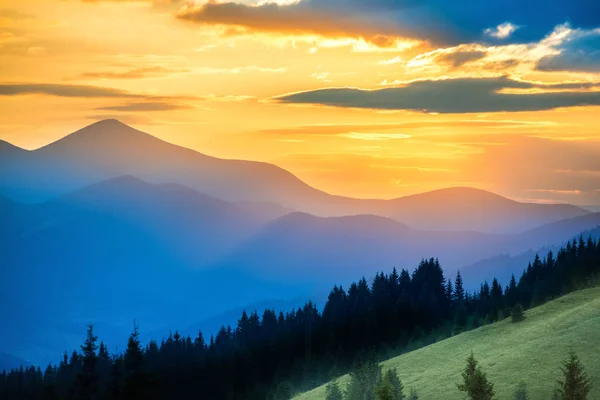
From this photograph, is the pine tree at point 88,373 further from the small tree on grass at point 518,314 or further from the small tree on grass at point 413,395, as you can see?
the small tree on grass at point 518,314

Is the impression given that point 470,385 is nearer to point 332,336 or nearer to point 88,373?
point 88,373

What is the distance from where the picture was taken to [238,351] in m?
145

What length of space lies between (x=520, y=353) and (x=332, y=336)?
61.9m

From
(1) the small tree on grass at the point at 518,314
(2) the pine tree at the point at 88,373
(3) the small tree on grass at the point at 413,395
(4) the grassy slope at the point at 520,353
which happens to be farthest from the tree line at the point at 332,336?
(2) the pine tree at the point at 88,373

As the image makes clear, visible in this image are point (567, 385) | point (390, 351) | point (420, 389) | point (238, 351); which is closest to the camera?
point (567, 385)

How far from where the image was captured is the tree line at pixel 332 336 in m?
128

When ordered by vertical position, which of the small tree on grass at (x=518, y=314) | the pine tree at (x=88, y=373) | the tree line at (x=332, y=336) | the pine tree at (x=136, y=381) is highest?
the tree line at (x=332, y=336)

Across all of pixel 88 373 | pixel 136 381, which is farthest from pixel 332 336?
pixel 136 381

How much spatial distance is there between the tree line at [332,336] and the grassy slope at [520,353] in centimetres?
1403

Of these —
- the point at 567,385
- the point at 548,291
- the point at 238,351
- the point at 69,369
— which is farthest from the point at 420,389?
the point at 69,369

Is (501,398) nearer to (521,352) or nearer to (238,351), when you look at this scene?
(521,352)

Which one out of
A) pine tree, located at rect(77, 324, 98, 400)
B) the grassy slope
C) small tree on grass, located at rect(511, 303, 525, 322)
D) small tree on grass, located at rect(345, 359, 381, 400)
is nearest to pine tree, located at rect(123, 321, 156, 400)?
pine tree, located at rect(77, 324, 98, 400)

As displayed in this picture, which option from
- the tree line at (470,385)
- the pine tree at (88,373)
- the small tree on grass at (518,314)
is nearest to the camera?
the tree line at (470,385)

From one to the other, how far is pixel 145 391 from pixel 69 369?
98.6m
